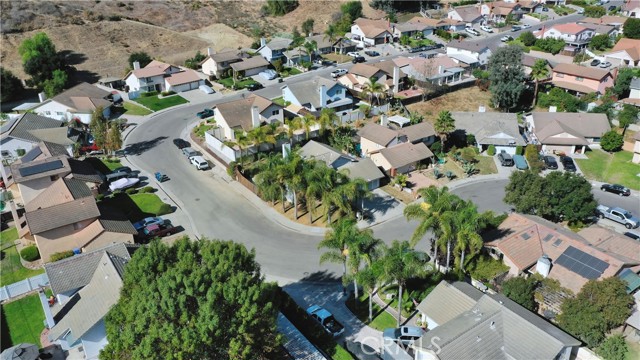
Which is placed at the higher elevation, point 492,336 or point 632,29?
point 632,29

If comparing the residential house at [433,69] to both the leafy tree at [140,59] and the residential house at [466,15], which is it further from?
the leafy tree at [140,59]

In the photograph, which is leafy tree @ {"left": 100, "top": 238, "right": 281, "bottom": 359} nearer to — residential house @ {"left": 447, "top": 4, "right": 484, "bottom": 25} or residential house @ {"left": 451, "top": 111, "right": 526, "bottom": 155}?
residential house @ {"left": 451, "top": 111, "right": 526, "bottom": 155}

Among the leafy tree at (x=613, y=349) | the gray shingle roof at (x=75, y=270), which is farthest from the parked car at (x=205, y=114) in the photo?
the leafy tree at (x=613, y=349)

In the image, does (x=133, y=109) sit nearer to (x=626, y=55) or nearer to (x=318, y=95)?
(x=318, y=95)

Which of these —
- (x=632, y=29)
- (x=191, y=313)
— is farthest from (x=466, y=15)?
(x=191, y=313)

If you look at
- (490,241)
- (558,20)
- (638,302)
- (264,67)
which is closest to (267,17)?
(264,67)

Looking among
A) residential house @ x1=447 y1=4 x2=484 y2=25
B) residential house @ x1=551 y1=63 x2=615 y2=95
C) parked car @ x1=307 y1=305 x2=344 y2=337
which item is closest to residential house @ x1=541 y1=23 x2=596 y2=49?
residential house @ x1=447 y1=4 x2=484 y2=25
